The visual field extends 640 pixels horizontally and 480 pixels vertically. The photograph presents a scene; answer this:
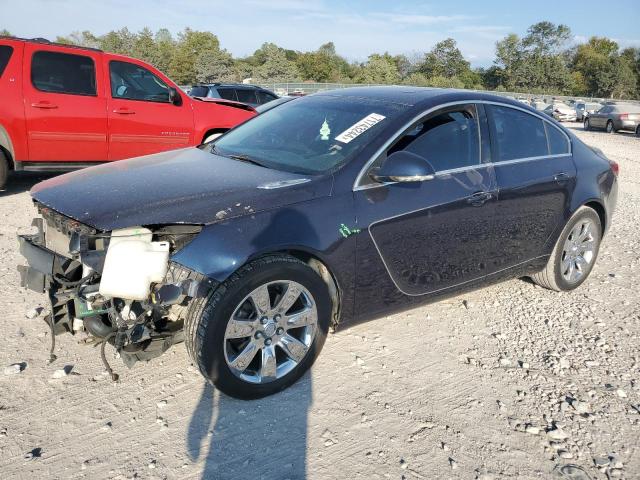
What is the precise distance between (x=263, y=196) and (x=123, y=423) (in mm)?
1381

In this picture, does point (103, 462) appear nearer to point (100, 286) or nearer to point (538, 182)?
point (100, 286)

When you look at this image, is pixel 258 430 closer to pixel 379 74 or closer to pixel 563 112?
pixel 563 112

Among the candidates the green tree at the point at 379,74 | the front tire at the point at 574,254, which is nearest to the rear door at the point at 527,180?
the front tire at the point at 574,254

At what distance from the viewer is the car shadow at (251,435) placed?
2.52m

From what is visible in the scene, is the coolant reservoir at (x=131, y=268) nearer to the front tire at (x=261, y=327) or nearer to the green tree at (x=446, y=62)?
the front tire at (x=261, y=327)

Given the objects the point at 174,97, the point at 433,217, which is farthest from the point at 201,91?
the point at 433,217

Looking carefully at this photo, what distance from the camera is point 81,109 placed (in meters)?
7.25

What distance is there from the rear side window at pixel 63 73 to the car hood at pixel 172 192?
441 centimetres

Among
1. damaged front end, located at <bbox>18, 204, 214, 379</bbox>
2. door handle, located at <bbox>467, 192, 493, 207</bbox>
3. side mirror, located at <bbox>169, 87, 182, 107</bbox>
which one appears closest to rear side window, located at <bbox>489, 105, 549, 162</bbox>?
door handle, located at <bbox>467, 192, 493, 207</bbox>

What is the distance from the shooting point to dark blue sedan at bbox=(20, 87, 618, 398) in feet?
9.02

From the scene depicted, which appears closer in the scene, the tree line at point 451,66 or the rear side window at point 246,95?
the rear side window at point 246,95

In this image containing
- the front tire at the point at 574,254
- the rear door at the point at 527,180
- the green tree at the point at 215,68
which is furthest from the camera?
the green tree at the point at 215,68

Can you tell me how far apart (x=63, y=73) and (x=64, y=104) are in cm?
46

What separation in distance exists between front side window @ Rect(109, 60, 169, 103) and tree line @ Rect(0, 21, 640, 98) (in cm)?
5275
